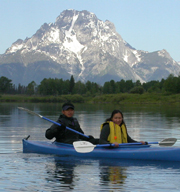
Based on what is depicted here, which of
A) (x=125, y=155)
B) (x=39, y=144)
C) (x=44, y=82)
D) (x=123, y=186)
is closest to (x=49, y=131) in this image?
(x=39, y=144)

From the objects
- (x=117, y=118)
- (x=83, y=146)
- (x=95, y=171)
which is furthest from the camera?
(x=83, y=146)

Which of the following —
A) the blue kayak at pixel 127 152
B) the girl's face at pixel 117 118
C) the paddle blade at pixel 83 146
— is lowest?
the blue kayak at pixel 127 152

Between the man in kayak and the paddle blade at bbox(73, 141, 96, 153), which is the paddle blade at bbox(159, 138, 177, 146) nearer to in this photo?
the man in kayak

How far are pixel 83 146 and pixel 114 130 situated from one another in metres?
1.29

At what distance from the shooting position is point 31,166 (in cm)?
1190

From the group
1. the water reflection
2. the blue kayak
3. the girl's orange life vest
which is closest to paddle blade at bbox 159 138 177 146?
the blue kayak

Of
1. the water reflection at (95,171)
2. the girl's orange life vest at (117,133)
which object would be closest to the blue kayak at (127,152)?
the water reflection at (95,171)

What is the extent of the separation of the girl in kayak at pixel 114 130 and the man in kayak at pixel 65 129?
49.8 inches

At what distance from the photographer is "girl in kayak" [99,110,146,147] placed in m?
12.5

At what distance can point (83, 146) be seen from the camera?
12.9 m

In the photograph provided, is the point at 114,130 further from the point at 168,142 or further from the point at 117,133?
the point at 168,142

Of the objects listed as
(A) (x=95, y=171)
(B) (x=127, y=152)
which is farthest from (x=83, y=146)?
(A) (x=95, y=171)

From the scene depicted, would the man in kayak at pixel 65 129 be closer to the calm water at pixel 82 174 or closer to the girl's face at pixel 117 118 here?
the calm water at pixel 82 174

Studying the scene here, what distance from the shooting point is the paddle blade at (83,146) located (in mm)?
12859
